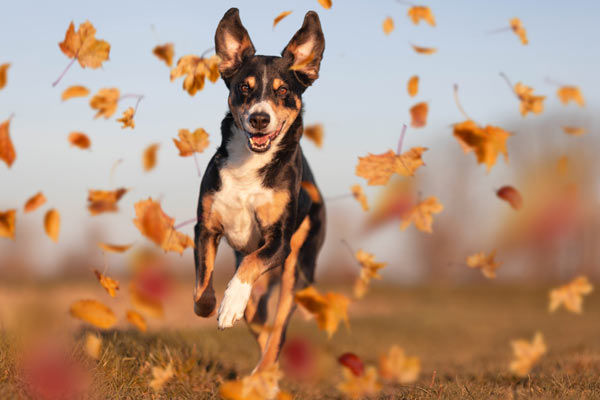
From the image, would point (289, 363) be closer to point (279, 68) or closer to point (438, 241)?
point (279, 68)

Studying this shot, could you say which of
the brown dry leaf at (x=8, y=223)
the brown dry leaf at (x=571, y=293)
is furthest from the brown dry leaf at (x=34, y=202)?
the brown dry leaf at (x=571, y=293)

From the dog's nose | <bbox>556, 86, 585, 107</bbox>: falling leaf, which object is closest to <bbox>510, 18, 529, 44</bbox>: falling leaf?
<bbox>556, 86, 585, 107</bbox>: falling leaf

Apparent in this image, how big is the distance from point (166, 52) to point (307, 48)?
120 centimetres

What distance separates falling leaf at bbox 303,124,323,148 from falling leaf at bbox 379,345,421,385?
2147mm

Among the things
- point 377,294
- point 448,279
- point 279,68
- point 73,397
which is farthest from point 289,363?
point 448,279

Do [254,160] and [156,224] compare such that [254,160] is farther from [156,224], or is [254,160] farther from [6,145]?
[6,145]

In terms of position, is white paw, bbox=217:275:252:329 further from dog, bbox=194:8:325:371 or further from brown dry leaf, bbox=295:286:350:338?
brown dry leaf, bbox=295:286:350:338

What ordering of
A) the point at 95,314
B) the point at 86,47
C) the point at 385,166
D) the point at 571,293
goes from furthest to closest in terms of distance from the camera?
1. the point at 571,293
2. the point at 385,166
3. the point at 86,47
4. the point at 95,314

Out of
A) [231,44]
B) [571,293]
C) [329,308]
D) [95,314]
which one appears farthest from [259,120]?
[571,293]

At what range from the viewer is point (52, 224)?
4.39 meters

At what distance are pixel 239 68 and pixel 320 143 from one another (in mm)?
1002

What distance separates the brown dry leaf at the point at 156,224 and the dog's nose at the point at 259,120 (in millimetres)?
1022

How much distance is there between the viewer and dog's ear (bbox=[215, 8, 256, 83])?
5.10 meters

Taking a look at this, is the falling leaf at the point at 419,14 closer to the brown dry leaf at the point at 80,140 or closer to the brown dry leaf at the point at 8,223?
the brown dry leaf at the point at 80,140
